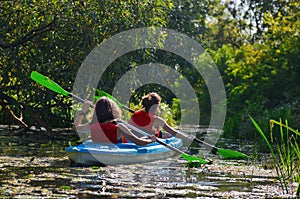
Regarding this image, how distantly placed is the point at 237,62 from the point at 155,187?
24.2m

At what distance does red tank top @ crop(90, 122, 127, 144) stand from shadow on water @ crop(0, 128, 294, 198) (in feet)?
1.64

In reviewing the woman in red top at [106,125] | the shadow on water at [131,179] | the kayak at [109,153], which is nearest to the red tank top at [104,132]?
the woman in red top at [106,125]

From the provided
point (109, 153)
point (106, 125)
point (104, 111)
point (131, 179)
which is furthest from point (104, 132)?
point (131, 179)

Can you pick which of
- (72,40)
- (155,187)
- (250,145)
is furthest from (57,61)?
(155,187)

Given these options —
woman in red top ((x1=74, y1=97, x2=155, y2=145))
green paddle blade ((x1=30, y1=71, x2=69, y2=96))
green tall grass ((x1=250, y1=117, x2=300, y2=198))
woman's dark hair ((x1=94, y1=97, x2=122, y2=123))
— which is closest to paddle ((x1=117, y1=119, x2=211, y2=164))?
woman in red top ((x1=74, y1=97, x2=155, y2=145))

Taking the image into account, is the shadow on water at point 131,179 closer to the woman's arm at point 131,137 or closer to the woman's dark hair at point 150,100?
the woman's arm at point 131,137

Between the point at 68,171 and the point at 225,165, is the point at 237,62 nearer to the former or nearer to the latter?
the point at 225,165

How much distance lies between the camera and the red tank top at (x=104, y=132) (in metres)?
10.6

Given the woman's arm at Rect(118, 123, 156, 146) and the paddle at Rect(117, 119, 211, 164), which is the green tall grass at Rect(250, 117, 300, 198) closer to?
the paddle at Rect(117, 119, 211, 164)

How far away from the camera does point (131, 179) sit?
30.0 ft

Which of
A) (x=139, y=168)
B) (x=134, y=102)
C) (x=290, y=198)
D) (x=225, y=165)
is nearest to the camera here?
(x=290, y=198)

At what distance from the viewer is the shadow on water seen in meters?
7.93

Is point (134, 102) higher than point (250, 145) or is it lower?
higher

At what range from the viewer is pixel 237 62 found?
32.1 meters
